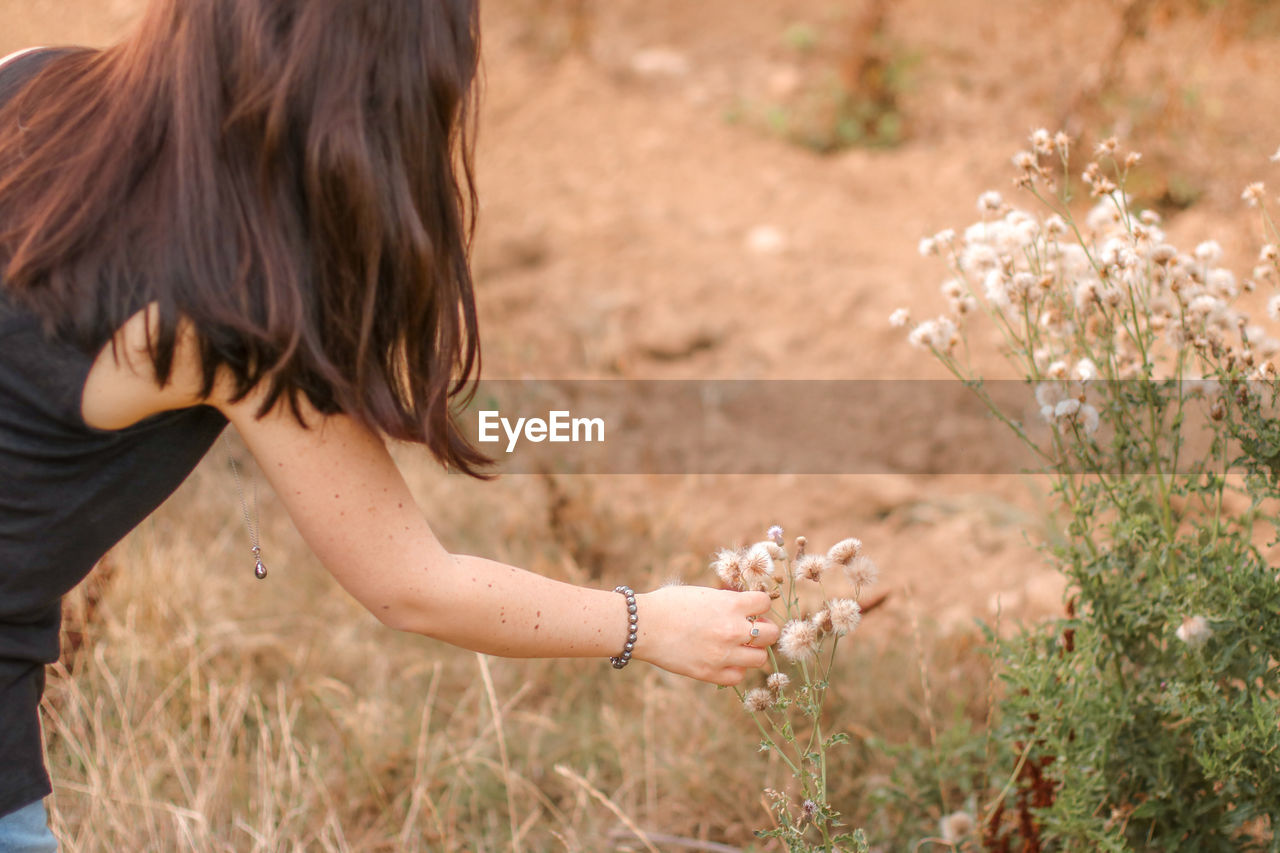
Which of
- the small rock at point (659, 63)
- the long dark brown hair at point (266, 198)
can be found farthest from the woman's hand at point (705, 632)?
the small rock at point (659, 63)

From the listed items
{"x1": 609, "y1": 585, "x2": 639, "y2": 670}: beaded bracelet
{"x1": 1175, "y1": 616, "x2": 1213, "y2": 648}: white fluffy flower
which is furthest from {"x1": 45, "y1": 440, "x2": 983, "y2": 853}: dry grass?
{"x1": 1175, "y1": 616, "x2": 1213, "y2": 648}: white fluffy flower

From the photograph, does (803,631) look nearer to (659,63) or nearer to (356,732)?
(356,732)

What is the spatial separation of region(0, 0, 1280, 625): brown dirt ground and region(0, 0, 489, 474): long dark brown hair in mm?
1905

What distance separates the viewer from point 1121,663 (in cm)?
173

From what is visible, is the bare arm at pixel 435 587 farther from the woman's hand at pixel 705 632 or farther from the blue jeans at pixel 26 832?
the blue jeans at pixel 26 832

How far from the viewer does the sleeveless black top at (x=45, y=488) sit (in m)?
1.25

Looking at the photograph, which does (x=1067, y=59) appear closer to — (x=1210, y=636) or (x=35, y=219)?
(x=1210, y=636)

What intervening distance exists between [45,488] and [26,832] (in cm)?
44

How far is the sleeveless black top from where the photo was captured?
125 centimetres

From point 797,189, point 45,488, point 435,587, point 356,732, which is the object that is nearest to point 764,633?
point 435,587

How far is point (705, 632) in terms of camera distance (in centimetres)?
140

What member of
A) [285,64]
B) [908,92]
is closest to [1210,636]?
[285,64]

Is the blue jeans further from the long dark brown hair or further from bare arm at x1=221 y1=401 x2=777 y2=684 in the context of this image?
the long dark brown hair

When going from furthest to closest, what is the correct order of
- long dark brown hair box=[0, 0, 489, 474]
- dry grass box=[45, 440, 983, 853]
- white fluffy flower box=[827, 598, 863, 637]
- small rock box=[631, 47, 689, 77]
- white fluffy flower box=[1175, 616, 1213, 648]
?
small rock box=[631, 47, 689, 77] < dry grass box=[45, 440, 983, 853] < white fluffy flower box=[1175, 616, 1213, 648] < white fluffy flower box=[827, 598, 863, 637] < long dark brown hair box=[0, 0, 489, 474]
